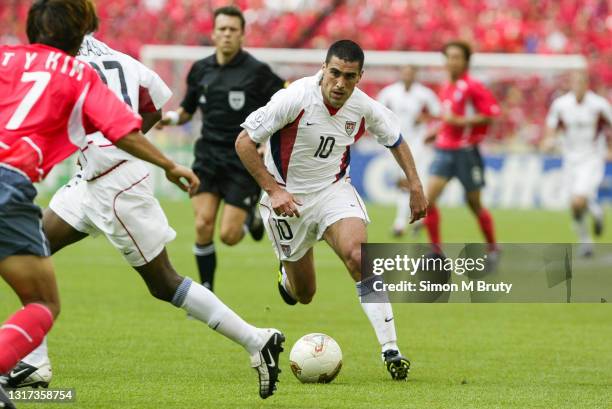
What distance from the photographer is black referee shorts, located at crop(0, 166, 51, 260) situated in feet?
16.6

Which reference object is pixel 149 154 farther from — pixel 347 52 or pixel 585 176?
pixel 585 176

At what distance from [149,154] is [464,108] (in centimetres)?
980

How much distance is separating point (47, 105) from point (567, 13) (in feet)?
88.9

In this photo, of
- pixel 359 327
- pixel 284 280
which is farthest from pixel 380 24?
pixel 284 280

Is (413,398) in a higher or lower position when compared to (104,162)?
lower

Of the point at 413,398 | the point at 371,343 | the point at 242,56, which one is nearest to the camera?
the point at 413,398

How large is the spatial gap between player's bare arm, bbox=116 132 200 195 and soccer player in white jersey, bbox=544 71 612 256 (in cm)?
1233

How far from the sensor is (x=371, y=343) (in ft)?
29.4


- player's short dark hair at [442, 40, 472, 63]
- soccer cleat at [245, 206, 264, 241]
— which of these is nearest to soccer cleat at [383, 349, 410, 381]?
soccer cleat at [245, 206, 264, 241]

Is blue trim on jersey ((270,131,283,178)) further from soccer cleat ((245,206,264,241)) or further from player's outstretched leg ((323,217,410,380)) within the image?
soccer cleat ((245,206,264,241))

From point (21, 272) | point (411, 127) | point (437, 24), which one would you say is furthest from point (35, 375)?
point (437, 24)

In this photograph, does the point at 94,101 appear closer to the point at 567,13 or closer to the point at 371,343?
the point at 371,343

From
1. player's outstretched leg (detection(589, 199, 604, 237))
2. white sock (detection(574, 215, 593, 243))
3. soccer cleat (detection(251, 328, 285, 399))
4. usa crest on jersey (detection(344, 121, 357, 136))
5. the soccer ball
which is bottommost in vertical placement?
soccer cleat (detection(251, 328, 285, 399))

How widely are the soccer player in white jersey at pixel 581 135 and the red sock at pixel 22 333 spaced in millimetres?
12878
